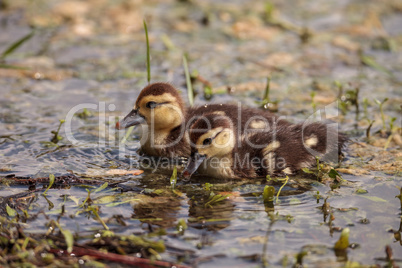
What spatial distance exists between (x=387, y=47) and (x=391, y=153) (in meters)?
3.50

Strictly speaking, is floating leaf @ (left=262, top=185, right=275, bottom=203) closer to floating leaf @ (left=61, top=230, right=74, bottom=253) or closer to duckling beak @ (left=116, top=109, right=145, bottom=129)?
floating leaf @ (left=61, top=230, right=74, bottom=253)

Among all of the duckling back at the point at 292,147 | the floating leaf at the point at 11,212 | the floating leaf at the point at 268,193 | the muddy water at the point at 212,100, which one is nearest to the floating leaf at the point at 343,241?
the muddy water at the point at 212,100

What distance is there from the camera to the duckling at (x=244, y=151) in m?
4.34

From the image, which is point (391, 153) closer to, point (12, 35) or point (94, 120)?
point (94, 120)

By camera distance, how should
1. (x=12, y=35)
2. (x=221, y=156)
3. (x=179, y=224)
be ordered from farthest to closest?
1. (x=12, y=35)
2. (x=221, y=156)
3. (x=179, y=224)

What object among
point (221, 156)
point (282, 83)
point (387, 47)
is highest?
point (387, 47)

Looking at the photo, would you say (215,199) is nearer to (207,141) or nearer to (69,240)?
(207,141)

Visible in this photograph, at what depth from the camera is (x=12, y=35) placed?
7.81 meters

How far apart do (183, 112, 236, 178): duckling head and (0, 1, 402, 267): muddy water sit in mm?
183

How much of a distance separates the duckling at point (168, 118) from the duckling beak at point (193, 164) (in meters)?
0.47

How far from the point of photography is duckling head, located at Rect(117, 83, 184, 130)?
486cm

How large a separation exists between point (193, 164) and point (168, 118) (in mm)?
760

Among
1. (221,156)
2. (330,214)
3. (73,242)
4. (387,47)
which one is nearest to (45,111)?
(221,156)

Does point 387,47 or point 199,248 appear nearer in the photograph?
point 199,248
